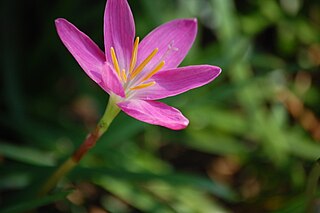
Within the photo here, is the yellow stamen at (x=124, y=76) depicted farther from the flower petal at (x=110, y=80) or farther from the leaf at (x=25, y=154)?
the leaf at (x=25, y=154)

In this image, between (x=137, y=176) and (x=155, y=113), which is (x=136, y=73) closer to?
(x=155, y=113)

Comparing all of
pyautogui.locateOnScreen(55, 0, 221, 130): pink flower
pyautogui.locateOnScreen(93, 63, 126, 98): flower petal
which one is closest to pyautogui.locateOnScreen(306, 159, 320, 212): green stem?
pyautogui.locateOnScreen(55, 0, 221, 130): pink flower

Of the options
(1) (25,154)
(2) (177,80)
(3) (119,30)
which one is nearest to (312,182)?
(2) (177,80)

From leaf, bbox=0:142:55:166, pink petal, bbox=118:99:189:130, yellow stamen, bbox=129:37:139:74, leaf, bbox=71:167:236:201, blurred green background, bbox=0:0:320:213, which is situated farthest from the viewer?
blurred green background, bbox=0:0:320:213

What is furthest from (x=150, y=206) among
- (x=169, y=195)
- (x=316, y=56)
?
(x=316, y=56)

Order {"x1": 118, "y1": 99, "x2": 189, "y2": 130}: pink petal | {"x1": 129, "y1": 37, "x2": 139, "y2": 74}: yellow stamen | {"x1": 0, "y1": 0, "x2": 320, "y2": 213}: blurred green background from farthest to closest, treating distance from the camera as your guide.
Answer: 1. {"x1": 0, "y1": 0, "x2": 320, "y2": 213}: blurred green background
2. {"x1": 129, "y1": 37, "x2": 139, "y2": 74}: yellow stamen
3. {"x1": 118, "y1": 99, "x2": 189, "y2": 130}: pink petal

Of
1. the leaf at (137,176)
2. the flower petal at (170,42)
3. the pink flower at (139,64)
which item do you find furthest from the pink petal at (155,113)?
the leaf at (137,176)

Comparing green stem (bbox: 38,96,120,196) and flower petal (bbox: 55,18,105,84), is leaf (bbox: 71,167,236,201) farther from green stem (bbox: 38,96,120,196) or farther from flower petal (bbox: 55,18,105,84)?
flower petal (bbox: 55,18,105,84)

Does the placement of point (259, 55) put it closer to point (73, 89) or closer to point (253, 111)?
point (253, 111)

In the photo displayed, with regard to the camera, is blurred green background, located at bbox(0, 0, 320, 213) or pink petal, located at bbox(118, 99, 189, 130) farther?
blurred green background, located at bbox(0, 0, 320, 213)
